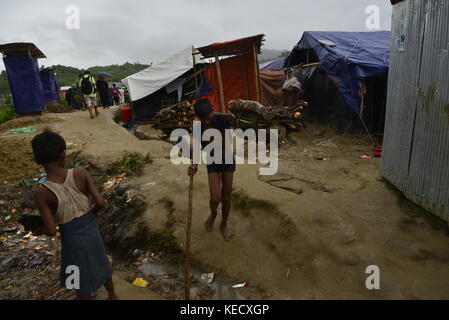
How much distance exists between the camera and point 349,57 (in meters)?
7.93

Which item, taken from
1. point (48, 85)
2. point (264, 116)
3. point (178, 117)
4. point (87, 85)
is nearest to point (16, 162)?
point (87, 85)

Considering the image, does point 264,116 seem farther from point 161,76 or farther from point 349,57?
point 161,76

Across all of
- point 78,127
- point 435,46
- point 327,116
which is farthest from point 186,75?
point 435,46

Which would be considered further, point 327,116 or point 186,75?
point 186,75

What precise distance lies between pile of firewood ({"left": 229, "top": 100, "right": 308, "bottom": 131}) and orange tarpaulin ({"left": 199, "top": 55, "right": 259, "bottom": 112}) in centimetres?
158

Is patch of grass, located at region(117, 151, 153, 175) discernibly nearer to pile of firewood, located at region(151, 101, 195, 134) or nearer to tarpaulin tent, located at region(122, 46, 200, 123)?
pile of firewood, located at region(151, 101, 195, 134)

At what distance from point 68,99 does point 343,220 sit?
53.9ft

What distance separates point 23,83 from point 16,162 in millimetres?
5367

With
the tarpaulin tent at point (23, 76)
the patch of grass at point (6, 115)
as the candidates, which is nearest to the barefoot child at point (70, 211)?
the tarpaulin tent at point (23, 76)

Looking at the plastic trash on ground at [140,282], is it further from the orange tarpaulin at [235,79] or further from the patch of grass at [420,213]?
the orange tarpaulin at [235,79]

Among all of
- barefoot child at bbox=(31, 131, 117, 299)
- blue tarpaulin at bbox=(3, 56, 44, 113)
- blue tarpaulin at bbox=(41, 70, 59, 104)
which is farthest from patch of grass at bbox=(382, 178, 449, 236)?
blue tarpaulin at bbox=(41, 70, 59, 104)

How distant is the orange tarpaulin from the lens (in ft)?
32.8

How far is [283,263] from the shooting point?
2.96 m

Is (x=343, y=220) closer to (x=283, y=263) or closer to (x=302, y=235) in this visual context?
(x=302, y=235)
